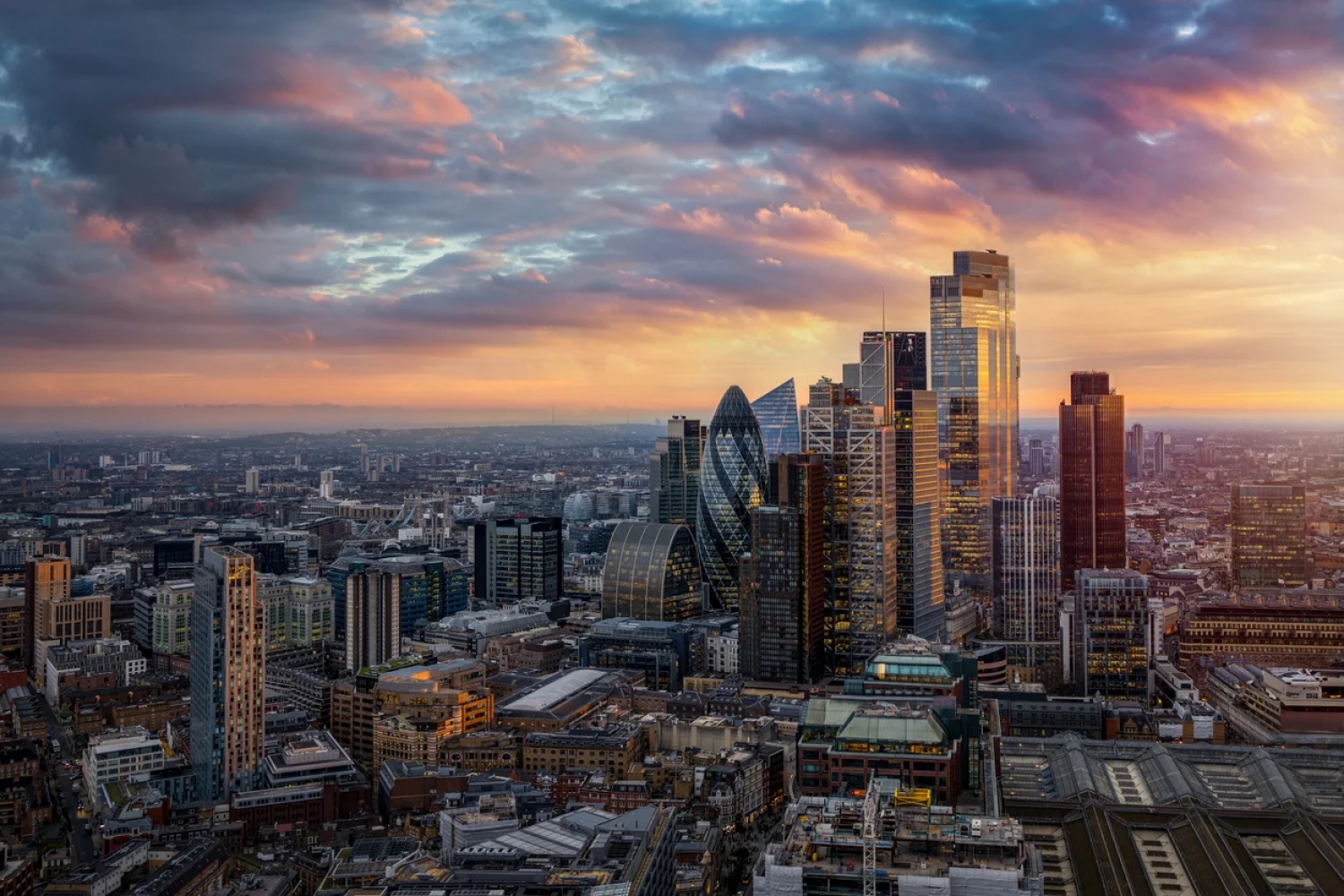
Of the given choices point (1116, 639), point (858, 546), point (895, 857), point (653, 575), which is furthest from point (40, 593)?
point (895, 857)

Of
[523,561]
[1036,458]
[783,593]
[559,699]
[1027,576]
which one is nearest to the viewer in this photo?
[559,699]

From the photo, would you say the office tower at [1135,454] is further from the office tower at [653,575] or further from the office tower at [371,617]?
the office tower at [371,617]

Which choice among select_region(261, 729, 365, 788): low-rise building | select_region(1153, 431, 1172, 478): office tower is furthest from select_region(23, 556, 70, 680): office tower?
select_region(1153, 431, 1172, 478): office tower

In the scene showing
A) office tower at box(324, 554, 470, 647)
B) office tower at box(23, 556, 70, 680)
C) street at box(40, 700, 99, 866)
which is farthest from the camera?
office tower at box(324, 554, 470, 647)

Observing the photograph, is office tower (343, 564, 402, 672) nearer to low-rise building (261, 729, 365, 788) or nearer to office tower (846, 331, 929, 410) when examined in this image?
low-rise building (261, 729, 365, 788)

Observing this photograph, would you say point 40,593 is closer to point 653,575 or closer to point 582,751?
point 653,575
